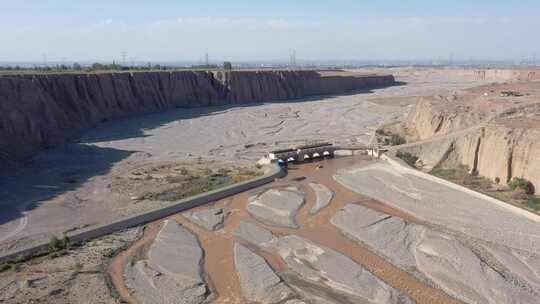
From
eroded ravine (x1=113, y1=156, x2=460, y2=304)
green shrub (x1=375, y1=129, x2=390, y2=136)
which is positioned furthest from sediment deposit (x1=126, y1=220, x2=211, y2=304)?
green shrub (x1=375, y1=129, x2=390, y2=136)

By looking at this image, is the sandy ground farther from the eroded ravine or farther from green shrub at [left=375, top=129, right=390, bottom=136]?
the eroded ravine

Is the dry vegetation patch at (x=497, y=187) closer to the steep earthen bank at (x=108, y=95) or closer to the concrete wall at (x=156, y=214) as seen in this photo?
the concrete wall at (x=156, y=214)

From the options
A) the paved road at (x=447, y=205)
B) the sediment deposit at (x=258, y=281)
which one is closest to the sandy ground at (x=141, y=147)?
the sediment deposit at (x=258, y=281)

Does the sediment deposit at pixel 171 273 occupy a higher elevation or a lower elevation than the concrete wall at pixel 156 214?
lower

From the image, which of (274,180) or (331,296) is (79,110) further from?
(331,296)

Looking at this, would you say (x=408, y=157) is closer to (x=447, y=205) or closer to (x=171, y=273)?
(x=447, y=205)

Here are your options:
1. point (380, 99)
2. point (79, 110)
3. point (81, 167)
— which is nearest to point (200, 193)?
point (81, 167)
